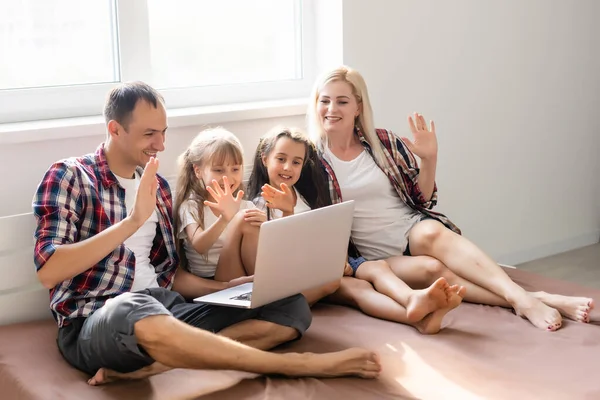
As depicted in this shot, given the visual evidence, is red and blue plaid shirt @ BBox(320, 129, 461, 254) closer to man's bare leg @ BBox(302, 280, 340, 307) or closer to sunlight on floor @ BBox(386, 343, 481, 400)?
man's bare leg @ BBox(302, 280, 340, 307)

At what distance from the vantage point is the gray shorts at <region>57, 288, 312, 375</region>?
1.95 metres

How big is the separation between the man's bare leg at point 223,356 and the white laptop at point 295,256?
0.59 ft

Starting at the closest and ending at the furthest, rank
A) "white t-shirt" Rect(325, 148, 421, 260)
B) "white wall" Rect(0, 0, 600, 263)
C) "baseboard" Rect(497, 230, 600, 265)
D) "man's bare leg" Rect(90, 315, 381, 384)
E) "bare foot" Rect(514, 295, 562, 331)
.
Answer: "man's bare leg" Rect(90, 315, 381, 384)
"bare foot" Rect(514, 295, 562, 331)
"white t-shirt" Rect(325, 148, 421, 260)
"white wall" Rect(0, 0, 600, 263)
"baseboard" Rect(497, 230, 600, 265)

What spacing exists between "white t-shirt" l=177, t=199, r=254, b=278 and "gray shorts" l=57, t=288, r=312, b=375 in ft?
0.72

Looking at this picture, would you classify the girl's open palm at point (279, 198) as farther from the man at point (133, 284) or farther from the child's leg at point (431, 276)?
the child's leg at point (431, 276)

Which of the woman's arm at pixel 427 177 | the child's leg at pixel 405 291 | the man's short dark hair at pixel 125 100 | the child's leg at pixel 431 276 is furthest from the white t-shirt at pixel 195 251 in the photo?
the woman's arm at pixel 427 177

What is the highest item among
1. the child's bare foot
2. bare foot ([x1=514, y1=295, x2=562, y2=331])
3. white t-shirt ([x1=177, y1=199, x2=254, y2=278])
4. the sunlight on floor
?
white t-shirt ([x1=177, y1=199, x2=254, y2=278])

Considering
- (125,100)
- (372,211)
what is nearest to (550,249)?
(372,211)

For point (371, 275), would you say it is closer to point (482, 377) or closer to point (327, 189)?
point (327, 189)

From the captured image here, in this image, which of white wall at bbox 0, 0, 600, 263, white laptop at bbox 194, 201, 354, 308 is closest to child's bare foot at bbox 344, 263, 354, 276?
white laptop at bbox 194, 201, 354, 308

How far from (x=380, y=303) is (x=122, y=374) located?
2.72 ft

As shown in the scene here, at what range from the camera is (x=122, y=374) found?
203cm

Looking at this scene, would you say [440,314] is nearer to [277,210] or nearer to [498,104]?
[277,210]

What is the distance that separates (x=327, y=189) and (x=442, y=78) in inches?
37.9
